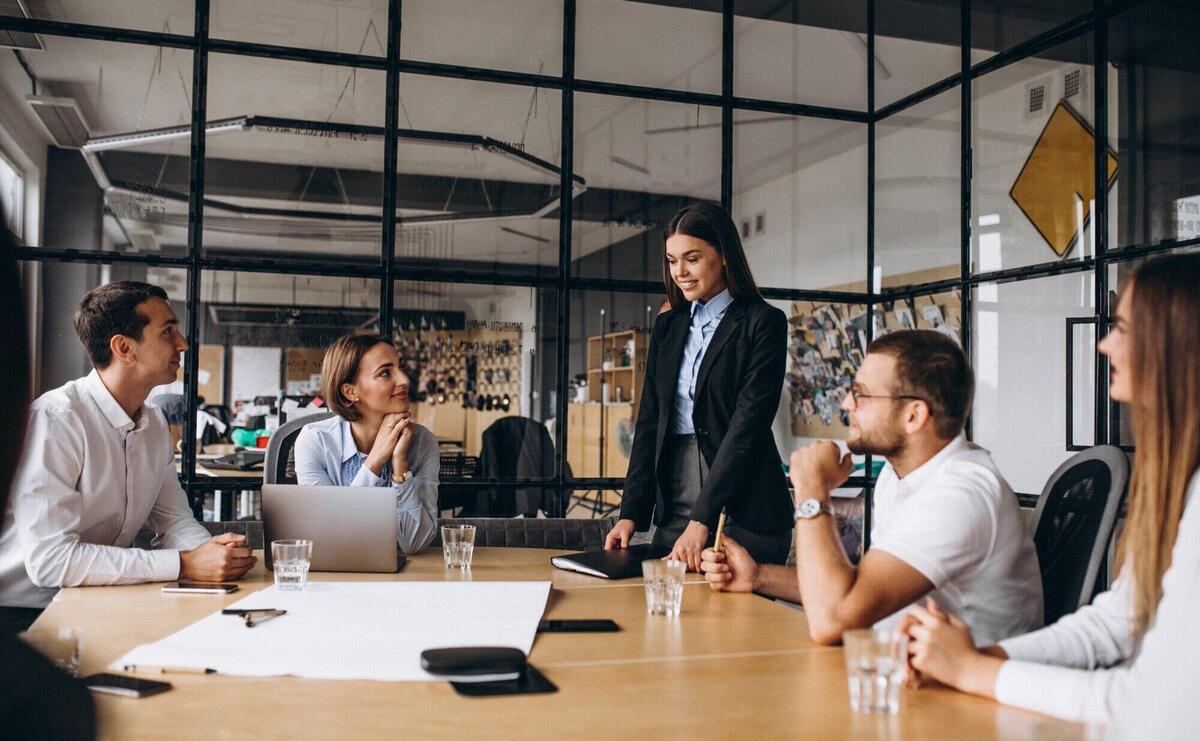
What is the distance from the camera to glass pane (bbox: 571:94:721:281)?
12.7 feet

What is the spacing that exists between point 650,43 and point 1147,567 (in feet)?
10.5

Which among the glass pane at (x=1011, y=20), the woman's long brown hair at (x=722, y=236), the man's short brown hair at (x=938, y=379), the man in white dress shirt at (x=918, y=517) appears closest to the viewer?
the man in white dress shirt at (x=918, y=517)

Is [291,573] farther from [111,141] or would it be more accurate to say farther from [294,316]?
[111,141]

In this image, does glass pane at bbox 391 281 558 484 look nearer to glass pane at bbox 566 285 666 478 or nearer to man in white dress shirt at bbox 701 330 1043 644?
glass pane at bbox 566 285 666 478

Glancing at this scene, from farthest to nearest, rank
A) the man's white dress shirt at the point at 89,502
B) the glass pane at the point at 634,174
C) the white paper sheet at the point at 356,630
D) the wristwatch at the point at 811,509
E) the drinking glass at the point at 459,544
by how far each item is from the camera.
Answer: the glass pane at the point at 634,174 < the drinking glass at the point at 459,544 < the man's white dress shirt at the point at 89,502 < the wristwatch at the point at 811,509 < the white paper sheet at the point at 356,630

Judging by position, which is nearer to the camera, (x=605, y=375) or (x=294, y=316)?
(x=294, y=316)

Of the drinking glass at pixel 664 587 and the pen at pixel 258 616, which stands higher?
the drinking glass at pixel 664 587

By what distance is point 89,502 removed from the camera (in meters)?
2.29

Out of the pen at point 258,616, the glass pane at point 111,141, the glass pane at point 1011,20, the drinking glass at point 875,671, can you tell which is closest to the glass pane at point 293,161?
the glass pane at point 111,141

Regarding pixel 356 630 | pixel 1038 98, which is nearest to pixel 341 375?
pixel 356 630

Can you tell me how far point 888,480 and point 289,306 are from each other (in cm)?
243

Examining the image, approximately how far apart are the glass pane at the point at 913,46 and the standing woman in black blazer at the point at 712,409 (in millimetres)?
1860

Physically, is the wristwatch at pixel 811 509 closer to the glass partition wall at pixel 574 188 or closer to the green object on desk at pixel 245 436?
the glass partition wall at pixel 574 188

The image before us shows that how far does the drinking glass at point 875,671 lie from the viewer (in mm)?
1184
